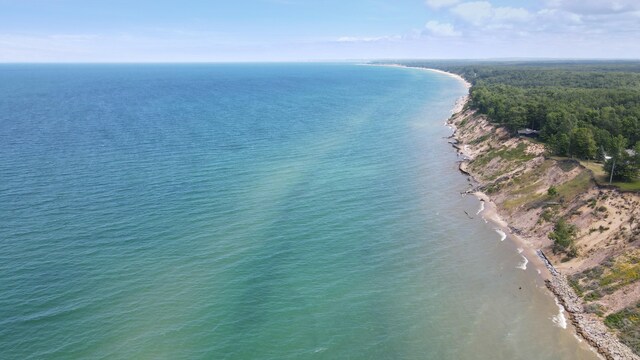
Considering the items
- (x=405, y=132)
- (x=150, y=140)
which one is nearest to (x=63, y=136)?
(x=150, y=140)

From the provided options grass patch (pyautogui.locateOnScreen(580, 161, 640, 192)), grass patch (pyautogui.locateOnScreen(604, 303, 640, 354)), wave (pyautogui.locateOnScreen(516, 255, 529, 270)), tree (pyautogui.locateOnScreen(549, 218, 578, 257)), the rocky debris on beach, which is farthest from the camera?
grass patch (pyautogui.locateOnScreen(580, 161, 640, 192))

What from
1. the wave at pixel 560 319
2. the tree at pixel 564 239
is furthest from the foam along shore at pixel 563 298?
the tree at pixel 564 239

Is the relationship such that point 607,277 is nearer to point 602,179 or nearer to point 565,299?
point 565,299

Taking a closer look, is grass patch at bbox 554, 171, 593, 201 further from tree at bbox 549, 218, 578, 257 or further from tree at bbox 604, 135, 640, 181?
tree at bbox 549, 218, 578, 257

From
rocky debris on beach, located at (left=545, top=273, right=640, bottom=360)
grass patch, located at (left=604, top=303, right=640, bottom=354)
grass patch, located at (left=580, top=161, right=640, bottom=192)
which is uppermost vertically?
grass patch, located at (left=580, top=161, right=640, bottom=192)

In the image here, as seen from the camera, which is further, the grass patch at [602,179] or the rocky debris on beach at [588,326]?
the grass patch at [602,179]

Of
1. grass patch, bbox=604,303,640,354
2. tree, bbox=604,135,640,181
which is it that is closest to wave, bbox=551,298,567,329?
grass patch, bbox=604,303,640,354

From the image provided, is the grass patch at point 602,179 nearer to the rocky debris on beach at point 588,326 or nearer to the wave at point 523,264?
the wave at point 523,264

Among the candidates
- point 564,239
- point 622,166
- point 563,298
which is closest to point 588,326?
point 563,298
